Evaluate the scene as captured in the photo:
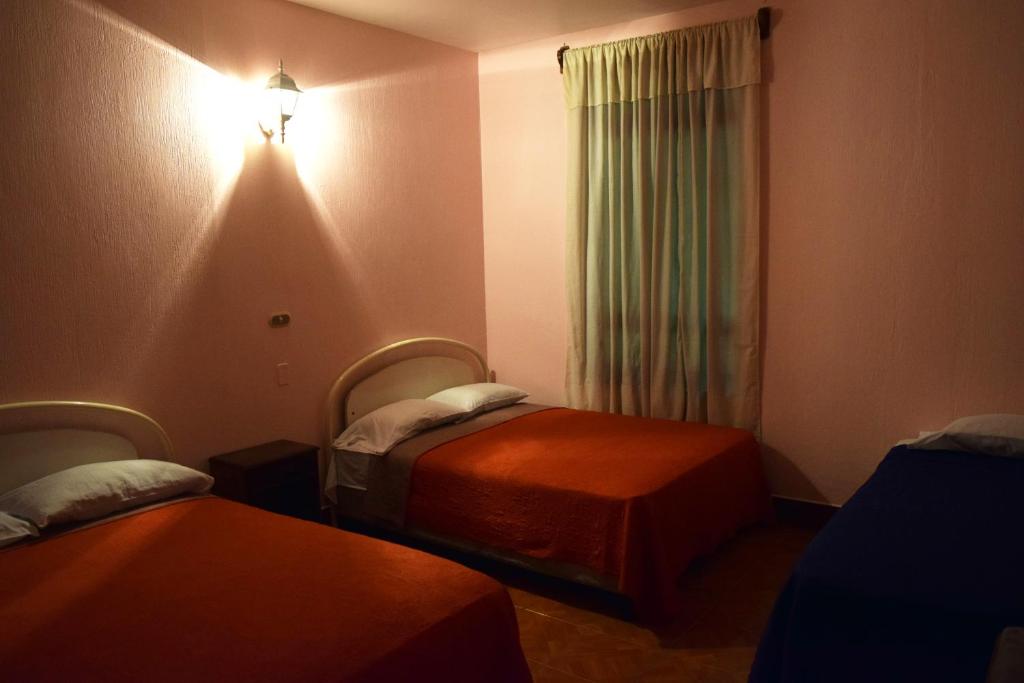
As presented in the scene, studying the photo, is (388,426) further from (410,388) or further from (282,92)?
(282,92)

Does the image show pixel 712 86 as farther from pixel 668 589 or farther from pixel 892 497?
pixel 668 589

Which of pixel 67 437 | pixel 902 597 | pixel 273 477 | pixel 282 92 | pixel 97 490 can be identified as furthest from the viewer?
pixel 282 92

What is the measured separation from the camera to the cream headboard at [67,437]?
2768 millimetres

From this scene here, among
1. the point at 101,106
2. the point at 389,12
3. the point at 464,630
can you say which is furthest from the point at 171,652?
the point at 389,12

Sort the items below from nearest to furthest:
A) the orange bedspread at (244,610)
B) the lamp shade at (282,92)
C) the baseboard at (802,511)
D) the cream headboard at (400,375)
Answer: the orange bedspread at (244,610) < the lamp shade at (282,92) < the baseboard at (802,511) < the cream headboard at (400,375)

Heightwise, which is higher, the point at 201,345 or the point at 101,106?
the point at 101,106

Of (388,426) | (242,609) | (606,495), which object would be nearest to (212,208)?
(388,426)

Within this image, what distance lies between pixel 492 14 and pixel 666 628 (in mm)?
3157

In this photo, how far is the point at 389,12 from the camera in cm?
399

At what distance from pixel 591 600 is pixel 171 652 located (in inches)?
71.7

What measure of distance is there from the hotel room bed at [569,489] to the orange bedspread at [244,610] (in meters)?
0.83

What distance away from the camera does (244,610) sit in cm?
207

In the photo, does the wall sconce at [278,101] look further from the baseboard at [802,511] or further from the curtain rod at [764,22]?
the baseboard at [802,511]

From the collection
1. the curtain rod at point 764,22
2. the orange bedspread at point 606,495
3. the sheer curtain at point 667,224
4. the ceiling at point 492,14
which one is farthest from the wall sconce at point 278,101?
the curtain rod at point 764,22
